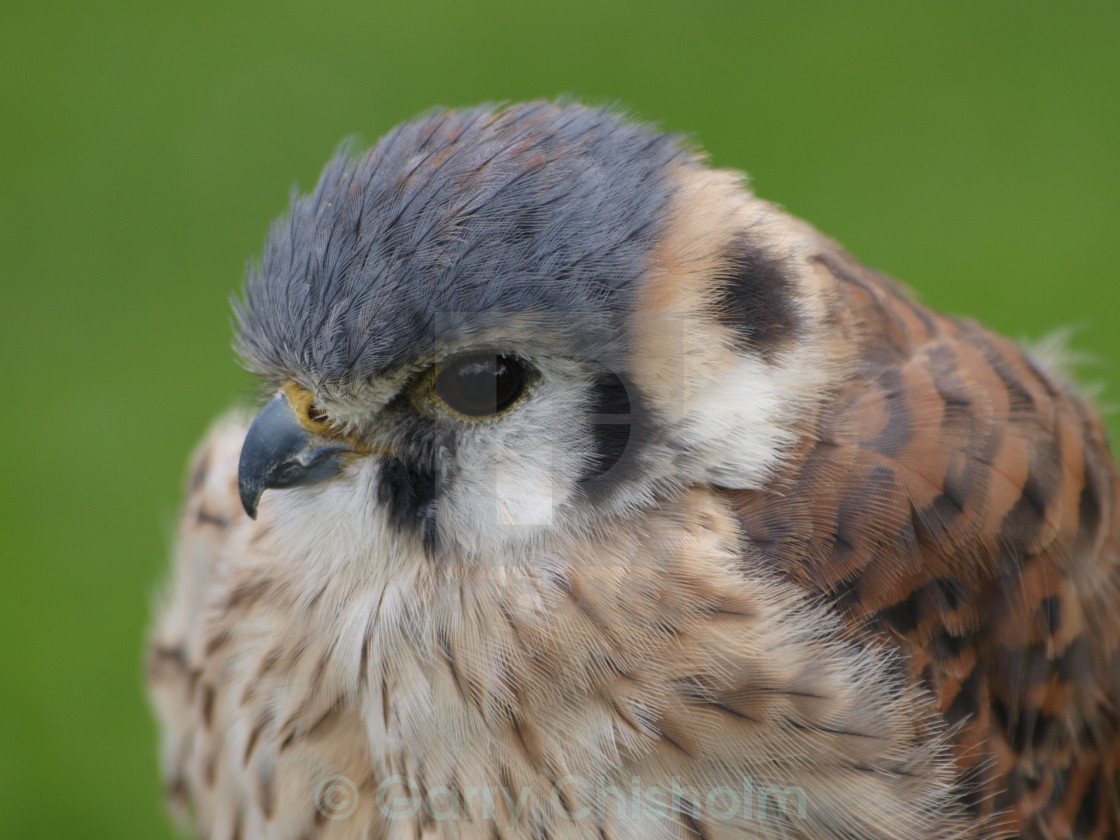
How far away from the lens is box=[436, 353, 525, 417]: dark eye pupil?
1.95 m

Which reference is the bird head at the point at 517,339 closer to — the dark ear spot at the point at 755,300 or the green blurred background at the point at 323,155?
the dark ear spot at the point at 755,300

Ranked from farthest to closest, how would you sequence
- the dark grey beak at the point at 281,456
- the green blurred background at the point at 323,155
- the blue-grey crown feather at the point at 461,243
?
the green blurred background at the point at 323,155
the dark grey beak at the point at 281,456
the blue-grey crown feather at the point at 461,243

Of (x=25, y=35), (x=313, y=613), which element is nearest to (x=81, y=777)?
(x=313, y=613)

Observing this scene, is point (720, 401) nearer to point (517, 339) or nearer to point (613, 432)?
point (613, 432)

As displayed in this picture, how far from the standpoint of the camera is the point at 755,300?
2.06m

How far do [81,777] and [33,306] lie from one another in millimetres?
2058

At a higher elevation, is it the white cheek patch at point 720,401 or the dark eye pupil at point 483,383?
the dark eye pupil at point 483,383

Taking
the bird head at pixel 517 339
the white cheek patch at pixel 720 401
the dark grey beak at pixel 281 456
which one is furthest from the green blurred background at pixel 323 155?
the white cheek patch at pixel 720 401

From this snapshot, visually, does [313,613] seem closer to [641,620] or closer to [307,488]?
[307,488]

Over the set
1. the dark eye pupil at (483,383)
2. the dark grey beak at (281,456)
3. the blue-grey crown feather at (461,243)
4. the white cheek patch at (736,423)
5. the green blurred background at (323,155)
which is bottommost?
the green blurred background at (323,155)

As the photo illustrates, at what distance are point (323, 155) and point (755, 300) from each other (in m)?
3.65

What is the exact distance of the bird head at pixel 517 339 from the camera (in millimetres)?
1923

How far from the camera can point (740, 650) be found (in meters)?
1.99

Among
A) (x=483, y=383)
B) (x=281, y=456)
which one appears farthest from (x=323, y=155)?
(x=483, y=383)
